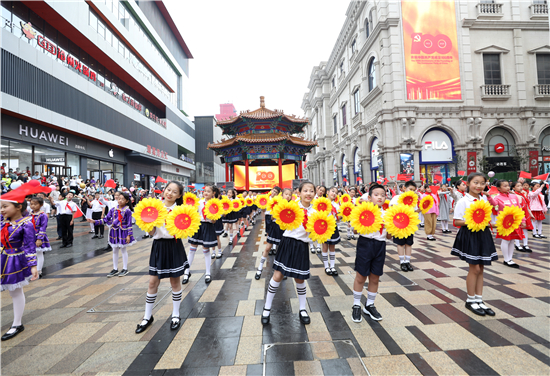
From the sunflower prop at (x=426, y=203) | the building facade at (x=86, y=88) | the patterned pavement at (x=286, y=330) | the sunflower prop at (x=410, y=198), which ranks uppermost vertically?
the building facade at (x=86, y=88)

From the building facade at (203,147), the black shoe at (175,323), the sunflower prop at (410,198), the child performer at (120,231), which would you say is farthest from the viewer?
the building facade at (203,147)

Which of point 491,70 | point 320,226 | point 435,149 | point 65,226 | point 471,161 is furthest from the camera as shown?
point 491,70

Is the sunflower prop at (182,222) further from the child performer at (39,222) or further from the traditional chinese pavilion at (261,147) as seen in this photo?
the traditional chinese pavilion at (261,147)

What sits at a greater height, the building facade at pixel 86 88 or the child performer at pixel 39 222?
the building facade at pixel 86 88

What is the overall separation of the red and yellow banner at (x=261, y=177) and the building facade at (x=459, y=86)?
854cm

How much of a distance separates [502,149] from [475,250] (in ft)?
78.2

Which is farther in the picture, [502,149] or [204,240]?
[502,149]

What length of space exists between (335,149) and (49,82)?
31178 millimetres

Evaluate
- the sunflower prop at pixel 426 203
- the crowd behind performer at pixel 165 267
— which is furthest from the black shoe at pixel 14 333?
the sunflower prop at pixel 426 203

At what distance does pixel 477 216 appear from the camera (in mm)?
3561

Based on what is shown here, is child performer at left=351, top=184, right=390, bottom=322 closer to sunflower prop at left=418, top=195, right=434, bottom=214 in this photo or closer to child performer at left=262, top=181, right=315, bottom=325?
child performer at left=262, top=181, right=315, bottom=325

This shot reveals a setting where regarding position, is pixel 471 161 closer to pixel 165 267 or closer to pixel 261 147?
pixel 261 147

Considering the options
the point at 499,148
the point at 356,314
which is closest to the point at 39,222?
the point at 356,314

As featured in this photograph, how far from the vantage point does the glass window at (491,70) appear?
68.7 ft
